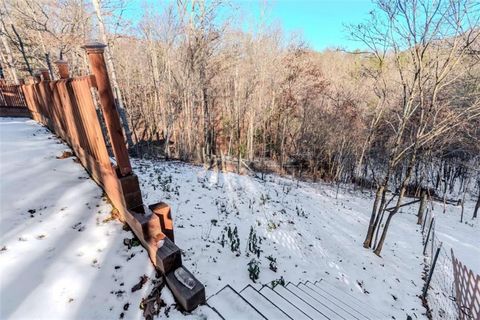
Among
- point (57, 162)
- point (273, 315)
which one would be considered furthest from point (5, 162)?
point (273, 315)

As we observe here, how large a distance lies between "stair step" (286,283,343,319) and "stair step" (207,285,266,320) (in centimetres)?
106

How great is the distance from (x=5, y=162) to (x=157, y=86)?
1035 centimetres

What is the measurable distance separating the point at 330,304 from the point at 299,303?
659 millimetres

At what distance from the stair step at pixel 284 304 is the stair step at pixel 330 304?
653 millimetres

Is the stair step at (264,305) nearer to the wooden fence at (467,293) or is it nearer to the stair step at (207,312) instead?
the stair step at (207,312)

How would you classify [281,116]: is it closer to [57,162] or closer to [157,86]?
[157,86]

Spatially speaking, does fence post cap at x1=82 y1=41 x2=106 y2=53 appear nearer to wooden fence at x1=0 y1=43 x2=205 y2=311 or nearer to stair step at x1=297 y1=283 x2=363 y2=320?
wooden fence at x1=0 y1=43 x2=205 y2=311

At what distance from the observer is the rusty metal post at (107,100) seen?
2.13m

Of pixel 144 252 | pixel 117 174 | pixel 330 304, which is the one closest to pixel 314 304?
pixel 330 304

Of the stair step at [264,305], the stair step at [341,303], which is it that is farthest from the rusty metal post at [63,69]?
the stair step at [341,303]

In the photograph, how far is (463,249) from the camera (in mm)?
7371

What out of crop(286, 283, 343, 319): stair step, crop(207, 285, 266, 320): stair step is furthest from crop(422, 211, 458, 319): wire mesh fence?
crop(207, 285, 266, 320): stair step

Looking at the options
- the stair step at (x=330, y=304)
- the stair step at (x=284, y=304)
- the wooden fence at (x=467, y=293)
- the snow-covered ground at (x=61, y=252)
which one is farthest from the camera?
the wooden fence at (x=467, y=293)

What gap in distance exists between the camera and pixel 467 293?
4102 mm
